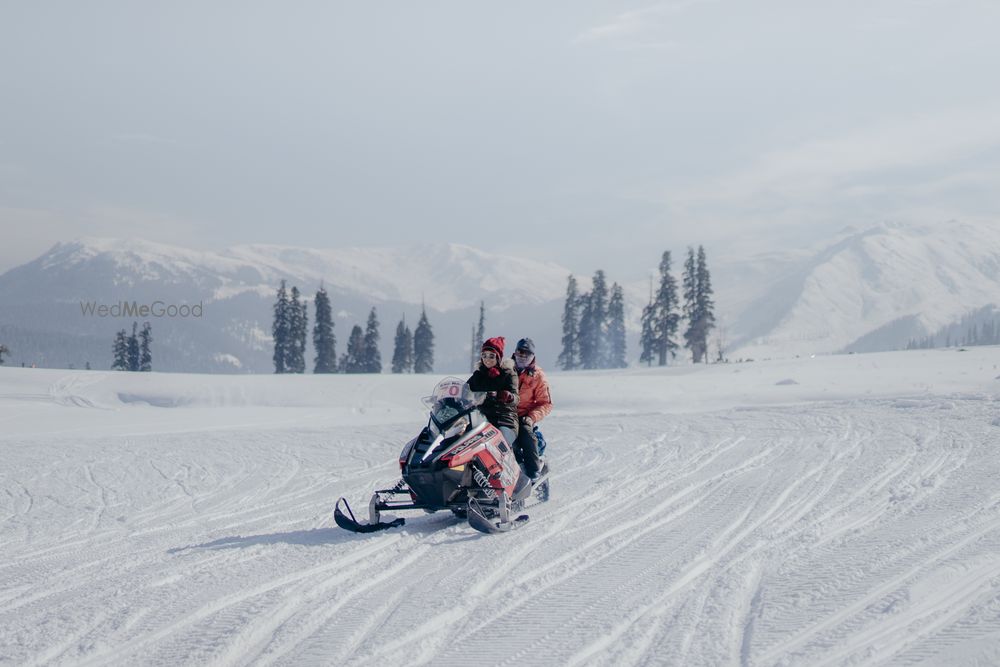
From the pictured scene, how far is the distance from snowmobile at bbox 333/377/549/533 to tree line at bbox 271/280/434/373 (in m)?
60.3

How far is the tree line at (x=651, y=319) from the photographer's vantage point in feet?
229

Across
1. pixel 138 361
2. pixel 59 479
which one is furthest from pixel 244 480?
pixel 138 361

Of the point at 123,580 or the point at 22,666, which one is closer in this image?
the point at 22,666

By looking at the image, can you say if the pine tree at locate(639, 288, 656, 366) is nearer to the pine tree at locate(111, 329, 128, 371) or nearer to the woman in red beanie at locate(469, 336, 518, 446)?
the pine tree at locate(111, 329, 128, 371)

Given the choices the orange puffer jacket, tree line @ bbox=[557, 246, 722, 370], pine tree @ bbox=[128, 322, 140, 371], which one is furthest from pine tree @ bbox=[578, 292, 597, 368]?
the orange puffer jacket

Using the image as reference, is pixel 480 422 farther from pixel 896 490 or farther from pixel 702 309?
pixel 702 309

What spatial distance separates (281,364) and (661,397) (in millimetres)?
45732

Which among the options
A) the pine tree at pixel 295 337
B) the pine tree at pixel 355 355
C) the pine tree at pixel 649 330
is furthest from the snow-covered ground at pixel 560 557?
the pine tree at pixel 355 355

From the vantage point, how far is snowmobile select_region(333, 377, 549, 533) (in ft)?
29.1

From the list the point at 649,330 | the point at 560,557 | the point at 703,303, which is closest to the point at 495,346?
the point at 560,557

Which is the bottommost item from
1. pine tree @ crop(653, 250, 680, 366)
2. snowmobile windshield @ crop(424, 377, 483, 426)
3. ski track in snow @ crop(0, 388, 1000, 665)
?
ski track in snow @ crop(0, 388, 1000, 665)

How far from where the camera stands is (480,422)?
31.5 feet

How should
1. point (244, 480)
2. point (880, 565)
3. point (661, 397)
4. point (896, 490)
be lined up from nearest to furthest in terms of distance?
point (880, 565), point (896, 490), point (244, 480), point (661, 397)

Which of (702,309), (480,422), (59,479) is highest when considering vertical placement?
(702,309)
